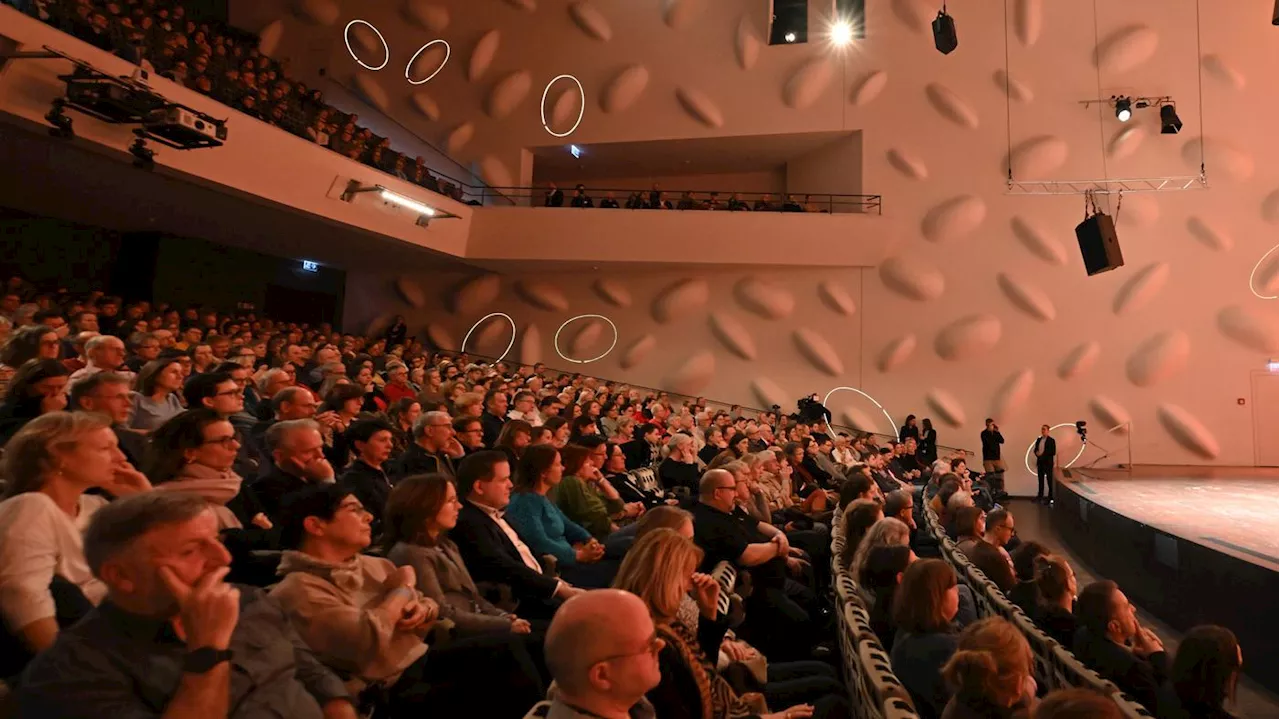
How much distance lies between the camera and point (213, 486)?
2.31m

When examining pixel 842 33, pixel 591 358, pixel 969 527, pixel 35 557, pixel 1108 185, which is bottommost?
pixel 969 527

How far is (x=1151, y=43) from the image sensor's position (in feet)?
39.2

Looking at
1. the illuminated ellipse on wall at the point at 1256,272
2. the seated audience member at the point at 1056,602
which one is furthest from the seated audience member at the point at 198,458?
the illuminated ellipse on wall at the point at 1256,272

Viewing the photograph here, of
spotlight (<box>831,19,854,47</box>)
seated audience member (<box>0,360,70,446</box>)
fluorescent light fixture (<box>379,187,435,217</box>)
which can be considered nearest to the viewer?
seated audience member (<box>0,360,70,446</box>)

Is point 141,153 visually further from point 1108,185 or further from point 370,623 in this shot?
point 1108,185

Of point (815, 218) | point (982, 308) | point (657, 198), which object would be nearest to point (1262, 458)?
point (982, 308)

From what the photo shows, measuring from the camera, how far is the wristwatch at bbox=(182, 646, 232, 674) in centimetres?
122

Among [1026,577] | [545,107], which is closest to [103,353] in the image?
[1026,577]

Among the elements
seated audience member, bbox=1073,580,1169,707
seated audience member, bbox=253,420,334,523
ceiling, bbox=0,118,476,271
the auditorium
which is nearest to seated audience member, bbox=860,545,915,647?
the auditorium

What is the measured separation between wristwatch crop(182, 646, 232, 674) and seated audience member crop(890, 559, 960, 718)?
185cm

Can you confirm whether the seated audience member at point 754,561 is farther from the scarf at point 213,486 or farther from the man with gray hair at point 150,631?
the man with gray hair at point 150,631

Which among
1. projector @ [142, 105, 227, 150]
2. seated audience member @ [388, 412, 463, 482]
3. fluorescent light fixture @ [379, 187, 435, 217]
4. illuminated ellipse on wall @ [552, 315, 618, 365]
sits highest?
fluorescent light fixture @ [379, 187, 435, 217]

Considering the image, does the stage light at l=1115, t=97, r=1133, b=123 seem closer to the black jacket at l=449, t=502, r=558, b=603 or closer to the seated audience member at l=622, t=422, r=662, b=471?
the seated audience member at l=622, t=422, r=662, b=471

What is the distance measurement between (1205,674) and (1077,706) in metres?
1.08
